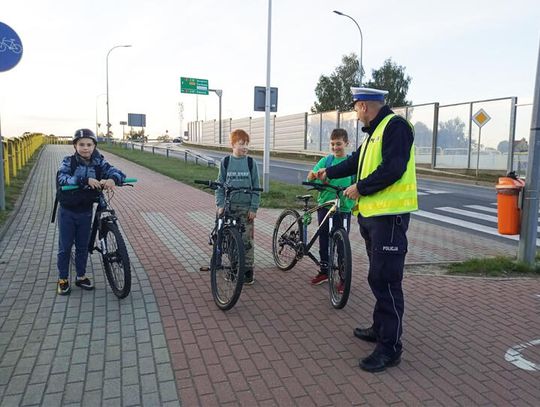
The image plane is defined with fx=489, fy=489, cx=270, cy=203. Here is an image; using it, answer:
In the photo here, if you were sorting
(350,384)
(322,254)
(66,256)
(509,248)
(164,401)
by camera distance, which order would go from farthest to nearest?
1. (509,248)
2. (322,254)
3. (66,256)
4. (350,384)
5. (164,401)

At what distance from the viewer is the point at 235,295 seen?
14.3 ft

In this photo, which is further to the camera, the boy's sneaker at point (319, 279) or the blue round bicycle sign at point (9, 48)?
the blue round bicycle sign at point (9, 48)

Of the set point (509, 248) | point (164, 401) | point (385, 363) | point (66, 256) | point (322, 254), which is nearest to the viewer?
point (164, 401)

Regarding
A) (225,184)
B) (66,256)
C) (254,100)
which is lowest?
(66,256)

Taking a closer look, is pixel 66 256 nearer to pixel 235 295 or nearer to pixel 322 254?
pixel 235 295

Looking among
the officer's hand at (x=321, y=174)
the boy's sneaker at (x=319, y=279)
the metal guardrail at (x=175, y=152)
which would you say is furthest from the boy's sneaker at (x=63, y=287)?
the metal guardrail at (x=175, y=152)

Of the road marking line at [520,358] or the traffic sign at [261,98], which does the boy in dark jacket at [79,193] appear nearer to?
the road marking line at [520,358]

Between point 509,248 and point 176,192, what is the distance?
340 inches

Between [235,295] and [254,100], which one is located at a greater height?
[254,100]

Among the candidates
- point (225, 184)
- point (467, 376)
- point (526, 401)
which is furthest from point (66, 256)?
point (526, 401)

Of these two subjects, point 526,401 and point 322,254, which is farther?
point 322,254

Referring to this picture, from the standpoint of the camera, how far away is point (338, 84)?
2606 inches

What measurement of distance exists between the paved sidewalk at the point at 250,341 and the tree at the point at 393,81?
61945mm

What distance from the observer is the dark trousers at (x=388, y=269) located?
3.42 meters
